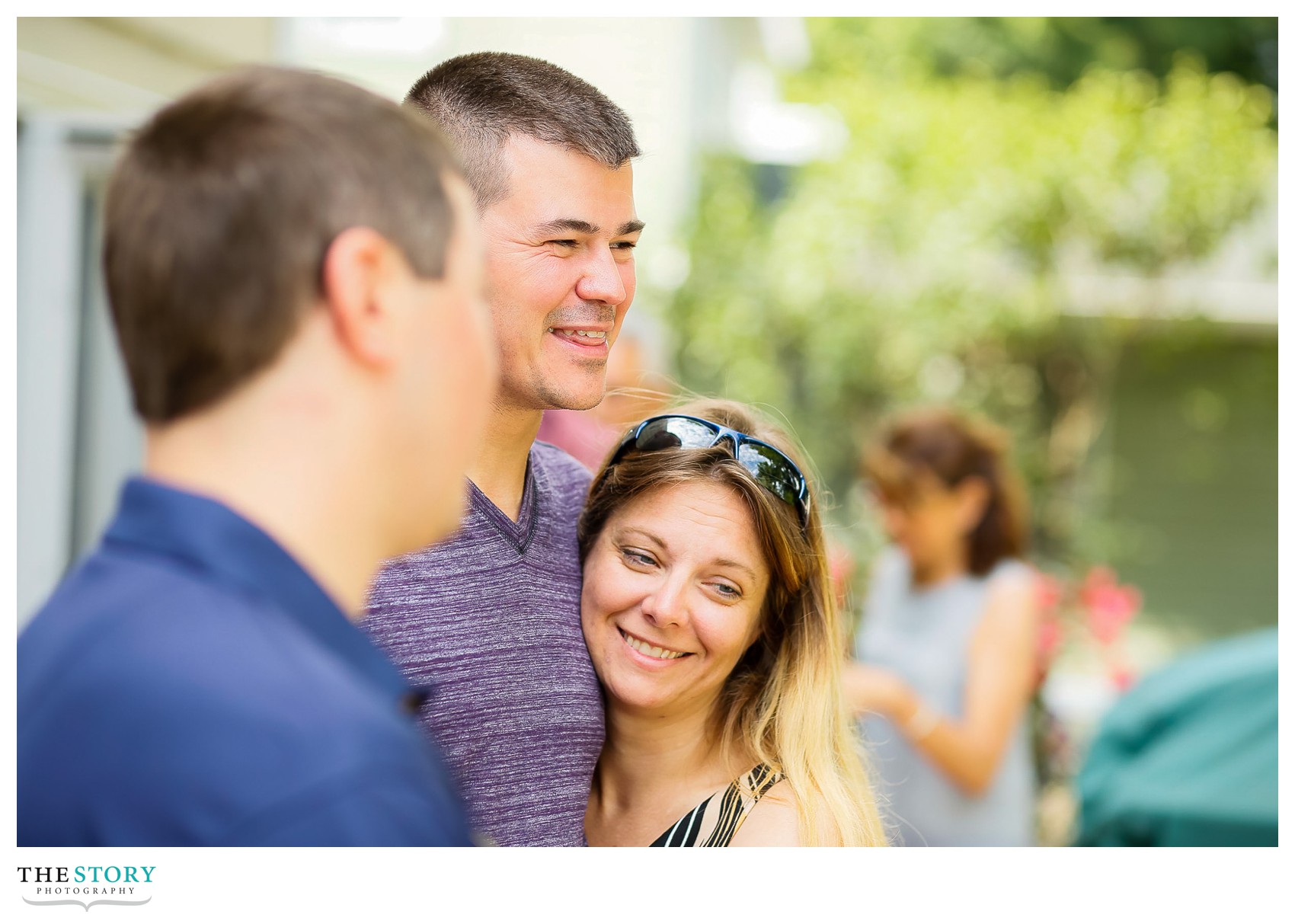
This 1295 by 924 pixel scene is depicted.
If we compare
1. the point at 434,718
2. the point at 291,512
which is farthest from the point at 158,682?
the point at 434,718

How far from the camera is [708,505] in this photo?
1722 millimetres

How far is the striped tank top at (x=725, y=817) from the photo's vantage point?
165cm

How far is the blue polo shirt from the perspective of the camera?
0.69 meters

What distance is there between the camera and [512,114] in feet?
5.12

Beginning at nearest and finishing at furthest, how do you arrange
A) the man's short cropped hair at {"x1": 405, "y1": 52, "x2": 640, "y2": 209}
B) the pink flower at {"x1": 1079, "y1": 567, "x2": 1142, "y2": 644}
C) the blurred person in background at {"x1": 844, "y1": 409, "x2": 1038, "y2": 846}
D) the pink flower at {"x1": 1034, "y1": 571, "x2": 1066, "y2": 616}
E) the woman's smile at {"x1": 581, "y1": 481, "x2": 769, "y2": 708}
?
1. the man's short cropped hair at {"x1": 405, "y1": 52, "x2": 640, "y2": 209}
2. the woman's smile at {"x1": 581, "y1": 481, "x2": 769, "y2": 708}
3. the blurred person in background at {"x1": 844, "y1": 409, "x2": 1038, "y2": 846}
4. the pink flower at {"x1": 1034, "y1": 571, "x2": 1066, "y2": 616}
5. the pink flower at {"x1": 1079, "y1": 567, "x2": 1142, "y2": 644}

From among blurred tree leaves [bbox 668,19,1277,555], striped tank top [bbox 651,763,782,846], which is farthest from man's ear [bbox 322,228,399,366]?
blurred tree leaves [bbox 668,19,1277,555]

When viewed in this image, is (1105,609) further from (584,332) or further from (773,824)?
(584,332)

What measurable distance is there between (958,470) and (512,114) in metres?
2.24

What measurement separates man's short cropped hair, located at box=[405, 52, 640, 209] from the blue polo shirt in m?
0.90

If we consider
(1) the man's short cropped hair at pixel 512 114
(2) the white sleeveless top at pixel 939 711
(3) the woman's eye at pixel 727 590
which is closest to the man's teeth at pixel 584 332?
(1) the man's short cropped hair at pixel 512 114

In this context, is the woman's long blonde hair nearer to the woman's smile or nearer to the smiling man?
the woman's smile

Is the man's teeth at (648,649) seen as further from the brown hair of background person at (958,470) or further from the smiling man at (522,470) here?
the brown hair of background person at (958,470)

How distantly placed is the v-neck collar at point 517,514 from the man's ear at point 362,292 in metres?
0.78
